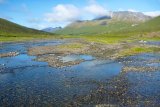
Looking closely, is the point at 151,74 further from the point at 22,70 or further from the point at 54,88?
the point at 22,70

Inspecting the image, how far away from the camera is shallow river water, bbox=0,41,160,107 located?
3300cm

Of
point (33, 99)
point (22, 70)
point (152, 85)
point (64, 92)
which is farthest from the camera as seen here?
point (22, 70)

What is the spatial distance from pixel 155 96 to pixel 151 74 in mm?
15593

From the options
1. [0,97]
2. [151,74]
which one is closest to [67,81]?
[0,97]

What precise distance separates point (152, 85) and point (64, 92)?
1291 cm

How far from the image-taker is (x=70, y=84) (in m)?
41.9

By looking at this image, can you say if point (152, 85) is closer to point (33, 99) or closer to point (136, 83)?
point (136, 83)

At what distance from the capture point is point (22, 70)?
180 ft

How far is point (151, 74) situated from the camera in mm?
49750

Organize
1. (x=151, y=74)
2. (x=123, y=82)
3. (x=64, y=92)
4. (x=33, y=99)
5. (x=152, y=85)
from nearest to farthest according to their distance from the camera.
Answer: (x=33, y=99) → (x=64, y=92) → (x=152, y=85) → (x=123, y=82) → (x=151, y=74)

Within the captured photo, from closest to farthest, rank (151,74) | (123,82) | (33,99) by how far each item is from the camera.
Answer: (33,99) < (123,82) < (151,74)

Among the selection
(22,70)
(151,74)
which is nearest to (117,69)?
(151,74)

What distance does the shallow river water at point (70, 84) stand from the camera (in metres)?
33.0

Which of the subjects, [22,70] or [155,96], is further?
[22,70]
